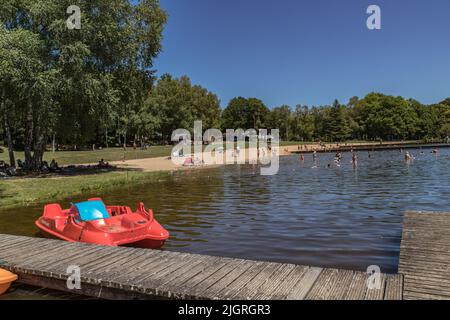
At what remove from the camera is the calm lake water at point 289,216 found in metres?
12.8

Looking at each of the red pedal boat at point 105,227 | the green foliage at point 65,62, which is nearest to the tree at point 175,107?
the green foliage at point 65,62

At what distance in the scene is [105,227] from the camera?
1282 centimetres

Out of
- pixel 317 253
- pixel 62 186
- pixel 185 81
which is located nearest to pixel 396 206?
pixel 317 253

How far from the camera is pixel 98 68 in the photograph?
34.6 metres

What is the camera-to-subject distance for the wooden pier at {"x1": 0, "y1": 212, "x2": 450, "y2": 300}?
287 inches

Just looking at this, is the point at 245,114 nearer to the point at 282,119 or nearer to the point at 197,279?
the point at 282,119

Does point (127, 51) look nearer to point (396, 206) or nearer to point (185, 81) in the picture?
point (396, 206)

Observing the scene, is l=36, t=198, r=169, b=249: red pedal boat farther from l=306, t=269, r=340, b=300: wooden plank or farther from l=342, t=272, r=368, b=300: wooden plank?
l=342, t=272, r=368, b=300: wooden plank

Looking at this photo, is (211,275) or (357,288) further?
(211,275)

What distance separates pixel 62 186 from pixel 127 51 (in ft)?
45.4

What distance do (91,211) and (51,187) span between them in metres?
14.8

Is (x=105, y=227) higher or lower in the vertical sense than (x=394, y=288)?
higher

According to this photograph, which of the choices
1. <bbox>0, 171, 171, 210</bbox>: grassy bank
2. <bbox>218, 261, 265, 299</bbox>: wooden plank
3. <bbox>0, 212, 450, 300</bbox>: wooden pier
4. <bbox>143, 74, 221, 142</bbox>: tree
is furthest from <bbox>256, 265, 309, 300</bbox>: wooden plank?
<bbox>143, 74, 221, 142</bbox>: tree

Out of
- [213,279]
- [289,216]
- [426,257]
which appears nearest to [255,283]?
[213,279]
